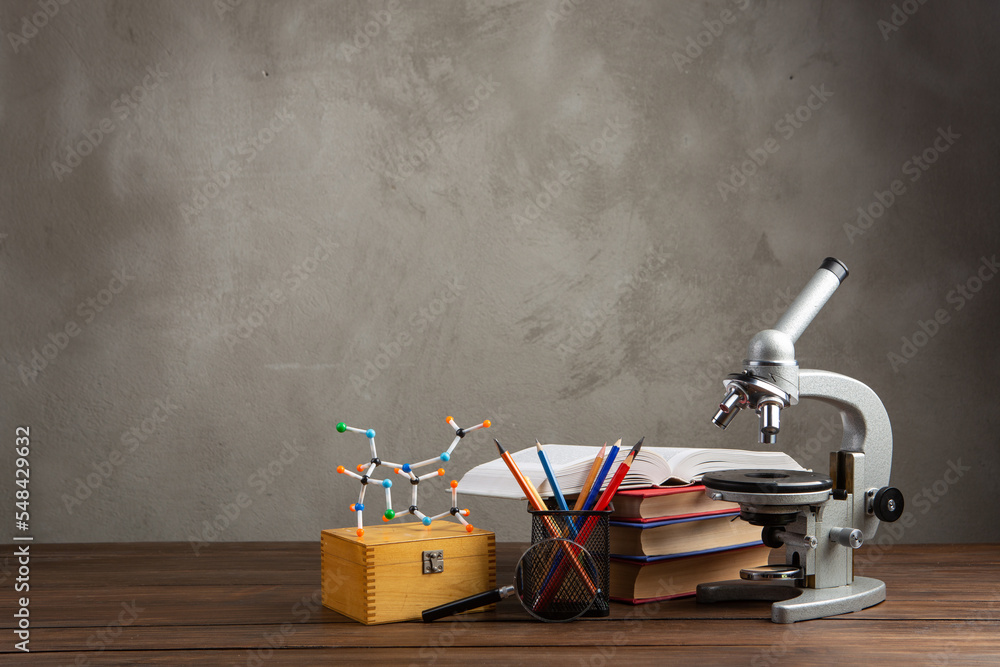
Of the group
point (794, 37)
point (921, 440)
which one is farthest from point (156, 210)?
point (921, 440)

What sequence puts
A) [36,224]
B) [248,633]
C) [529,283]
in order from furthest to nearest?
[529,283] → [36,224] → [248,633]

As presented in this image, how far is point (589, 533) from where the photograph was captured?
979 millimetres

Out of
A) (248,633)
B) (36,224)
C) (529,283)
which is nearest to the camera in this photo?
(248,633)

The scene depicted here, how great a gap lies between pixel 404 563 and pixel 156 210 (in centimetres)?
129

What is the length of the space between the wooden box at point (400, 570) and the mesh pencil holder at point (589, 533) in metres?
0.08

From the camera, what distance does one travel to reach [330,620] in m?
0.97

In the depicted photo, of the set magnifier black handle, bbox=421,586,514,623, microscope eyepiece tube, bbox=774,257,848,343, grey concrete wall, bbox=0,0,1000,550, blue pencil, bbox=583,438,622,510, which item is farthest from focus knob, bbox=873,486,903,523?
grey concrete wall, bbox=0,0,1000,550

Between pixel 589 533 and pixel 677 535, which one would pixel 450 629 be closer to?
pixel 589 533

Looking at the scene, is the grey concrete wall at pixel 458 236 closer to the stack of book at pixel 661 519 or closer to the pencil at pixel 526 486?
the stack of book at pixel 661 519

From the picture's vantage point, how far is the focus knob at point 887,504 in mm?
1046

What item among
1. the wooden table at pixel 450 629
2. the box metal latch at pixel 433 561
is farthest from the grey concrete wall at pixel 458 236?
the box metal latch at pixel 433 561

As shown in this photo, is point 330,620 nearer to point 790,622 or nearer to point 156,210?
point 790,622

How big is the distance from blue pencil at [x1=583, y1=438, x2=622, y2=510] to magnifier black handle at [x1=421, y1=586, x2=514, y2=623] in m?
0.13

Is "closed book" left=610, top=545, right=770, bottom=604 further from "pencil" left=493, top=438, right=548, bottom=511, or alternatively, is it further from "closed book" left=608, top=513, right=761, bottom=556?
"pencil" left=493, top=438, right=548, bottom=511
